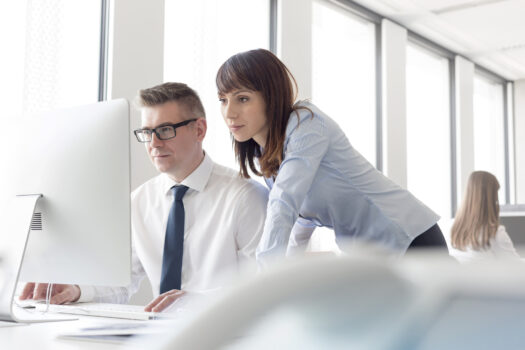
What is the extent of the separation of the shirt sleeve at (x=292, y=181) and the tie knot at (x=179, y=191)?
0.42 meters

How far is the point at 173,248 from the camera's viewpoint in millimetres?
1799

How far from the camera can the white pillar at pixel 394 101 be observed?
5609 mm

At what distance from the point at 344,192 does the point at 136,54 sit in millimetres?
2015

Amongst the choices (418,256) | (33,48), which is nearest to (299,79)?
(33,48)

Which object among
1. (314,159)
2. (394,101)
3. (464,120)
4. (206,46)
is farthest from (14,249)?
(464,120)

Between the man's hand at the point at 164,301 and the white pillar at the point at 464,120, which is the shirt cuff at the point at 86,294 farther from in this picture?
the white pillar at the point at 464,120

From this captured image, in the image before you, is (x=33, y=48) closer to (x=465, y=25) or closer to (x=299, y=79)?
(x=299, y=79)

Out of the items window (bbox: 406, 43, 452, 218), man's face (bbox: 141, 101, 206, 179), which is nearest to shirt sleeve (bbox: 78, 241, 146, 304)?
man's face (bbox: 141, 101, 206, 179)

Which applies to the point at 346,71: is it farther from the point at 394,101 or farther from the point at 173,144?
the point at 173,144

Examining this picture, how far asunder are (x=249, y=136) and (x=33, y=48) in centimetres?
181

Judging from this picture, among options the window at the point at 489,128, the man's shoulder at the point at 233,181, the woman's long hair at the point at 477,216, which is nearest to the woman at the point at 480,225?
the woman's long hair at the point at 477,216

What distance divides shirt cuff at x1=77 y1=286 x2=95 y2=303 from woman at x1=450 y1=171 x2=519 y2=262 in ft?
7.94

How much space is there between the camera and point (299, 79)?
4500 mm

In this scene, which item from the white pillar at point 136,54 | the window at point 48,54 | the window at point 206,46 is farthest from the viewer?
the window at point 206,46
